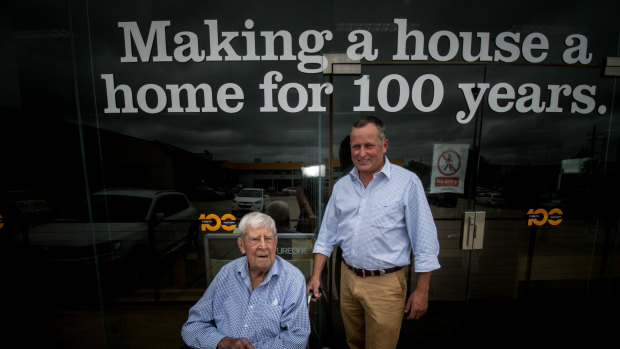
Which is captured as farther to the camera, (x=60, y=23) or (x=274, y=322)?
(x=60, y=23)

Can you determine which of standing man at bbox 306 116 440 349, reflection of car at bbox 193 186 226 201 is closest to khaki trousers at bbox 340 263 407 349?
standing man at bbox 306 116 440 349

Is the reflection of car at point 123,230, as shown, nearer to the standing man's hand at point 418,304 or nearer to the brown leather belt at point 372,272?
the brown leather belt at point 372,272

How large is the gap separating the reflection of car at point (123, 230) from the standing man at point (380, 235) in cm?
168

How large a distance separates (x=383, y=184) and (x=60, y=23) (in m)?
3.34

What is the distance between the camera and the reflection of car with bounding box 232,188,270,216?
7.32 ft

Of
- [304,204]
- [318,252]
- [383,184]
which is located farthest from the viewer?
[304,204]

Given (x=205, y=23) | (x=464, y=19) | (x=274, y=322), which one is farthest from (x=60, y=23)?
(x=464, y=19)

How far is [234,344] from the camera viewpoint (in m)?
1.17

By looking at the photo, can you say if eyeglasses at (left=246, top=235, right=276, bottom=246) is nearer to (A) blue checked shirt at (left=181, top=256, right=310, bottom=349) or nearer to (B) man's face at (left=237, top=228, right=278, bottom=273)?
(B) man's face at (left=237, top=228, right=278, bottom=273)

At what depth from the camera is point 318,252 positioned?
1.55 metres

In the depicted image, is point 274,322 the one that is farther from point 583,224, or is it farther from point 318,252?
point 583,224

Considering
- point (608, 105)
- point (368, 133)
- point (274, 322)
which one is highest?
point (608, 105)

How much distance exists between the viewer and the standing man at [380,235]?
4.36 feet

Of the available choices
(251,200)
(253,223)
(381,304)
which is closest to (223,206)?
(251,200)
